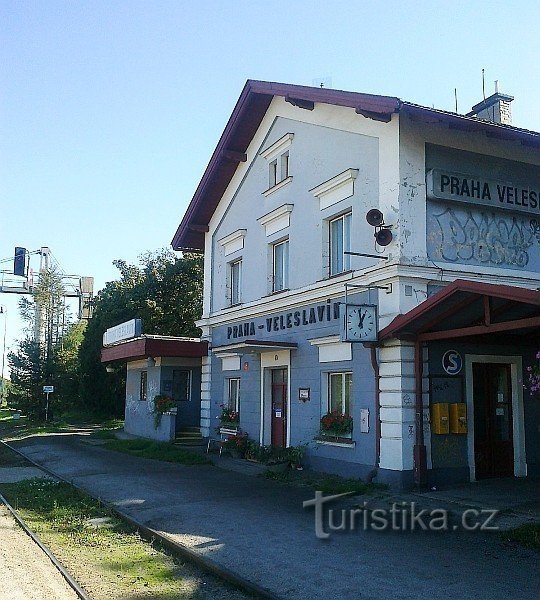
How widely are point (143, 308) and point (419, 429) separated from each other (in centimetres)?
2354

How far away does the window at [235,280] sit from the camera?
19.5 m

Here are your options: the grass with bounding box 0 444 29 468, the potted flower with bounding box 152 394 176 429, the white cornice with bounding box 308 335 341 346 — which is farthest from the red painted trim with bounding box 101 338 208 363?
the white cornice with bounding box 308 335 341 346

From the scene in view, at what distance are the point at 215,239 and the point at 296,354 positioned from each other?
6.29 metres

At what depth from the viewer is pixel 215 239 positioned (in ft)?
67.7

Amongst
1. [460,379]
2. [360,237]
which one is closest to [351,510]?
[460,379]

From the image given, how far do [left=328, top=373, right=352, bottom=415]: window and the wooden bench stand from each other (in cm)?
406

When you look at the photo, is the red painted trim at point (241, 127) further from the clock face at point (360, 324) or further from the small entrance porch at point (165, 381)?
the clock face at point (360, 324)

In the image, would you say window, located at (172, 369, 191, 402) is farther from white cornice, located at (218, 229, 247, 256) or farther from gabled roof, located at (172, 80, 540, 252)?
white cornice, located at (218, 229, 247, 256)

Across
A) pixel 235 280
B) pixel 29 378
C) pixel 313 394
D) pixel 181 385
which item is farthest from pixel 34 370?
pixel 313 394

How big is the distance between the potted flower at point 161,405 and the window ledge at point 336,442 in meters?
7.96

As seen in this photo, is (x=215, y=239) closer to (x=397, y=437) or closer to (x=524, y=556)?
(x=397, y=437)

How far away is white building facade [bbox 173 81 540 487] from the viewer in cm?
1202

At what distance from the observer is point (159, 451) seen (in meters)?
18.8

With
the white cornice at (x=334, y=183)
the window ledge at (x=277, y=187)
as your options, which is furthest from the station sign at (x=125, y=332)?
the white cornice at (x=334, y=183)
